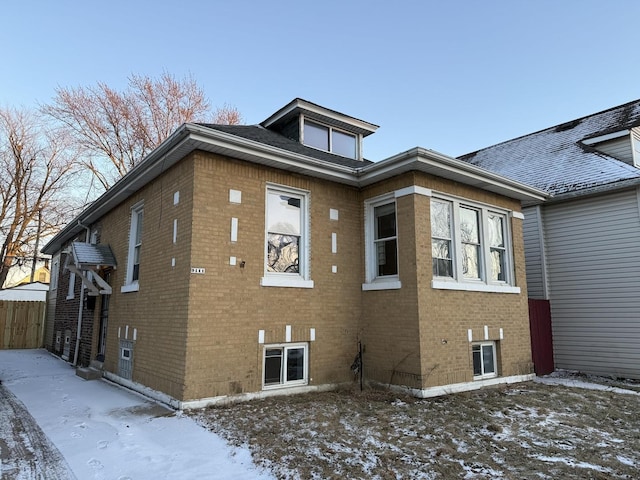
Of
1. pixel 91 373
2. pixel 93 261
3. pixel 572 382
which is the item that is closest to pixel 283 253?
pixel 93 261

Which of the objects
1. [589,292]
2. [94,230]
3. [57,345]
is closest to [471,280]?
[589,292]

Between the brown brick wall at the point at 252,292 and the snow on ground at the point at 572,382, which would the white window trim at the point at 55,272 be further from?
the snow on ground at the point at 572,382

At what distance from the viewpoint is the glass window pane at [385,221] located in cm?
859

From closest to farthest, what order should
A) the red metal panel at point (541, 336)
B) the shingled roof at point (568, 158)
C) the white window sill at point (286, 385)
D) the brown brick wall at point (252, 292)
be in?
the brown brick wall at point (252, 292) < the white window sill at point (286, 385) < the red metal panel at point (541, 336) < the shingled roof at point (568, 158)

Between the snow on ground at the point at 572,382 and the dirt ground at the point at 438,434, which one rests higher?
the dirt ground at the point at 438,434

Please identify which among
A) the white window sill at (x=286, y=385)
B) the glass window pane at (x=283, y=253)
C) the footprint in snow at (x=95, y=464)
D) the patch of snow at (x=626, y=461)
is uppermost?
the glass window pane at (x=283, y=253)

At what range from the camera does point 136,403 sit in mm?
6984

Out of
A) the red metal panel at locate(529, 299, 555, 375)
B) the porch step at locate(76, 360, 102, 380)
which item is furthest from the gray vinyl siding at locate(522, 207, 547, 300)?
the porch step at locate(76, 360, 102, 380)

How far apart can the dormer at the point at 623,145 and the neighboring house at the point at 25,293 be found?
101 feet

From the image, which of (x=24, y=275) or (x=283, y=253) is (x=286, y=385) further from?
(x=24, y=275)

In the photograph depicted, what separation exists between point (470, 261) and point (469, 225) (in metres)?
0.78

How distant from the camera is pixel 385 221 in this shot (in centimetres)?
877

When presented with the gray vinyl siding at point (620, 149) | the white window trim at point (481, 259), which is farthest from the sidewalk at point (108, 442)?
the gray vinyl siding at point (620, 149)

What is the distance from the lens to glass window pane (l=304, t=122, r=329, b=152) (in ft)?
36.4
